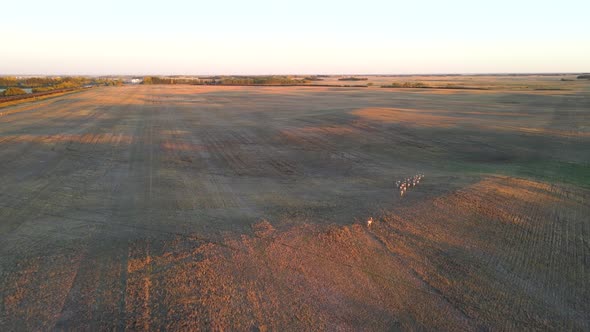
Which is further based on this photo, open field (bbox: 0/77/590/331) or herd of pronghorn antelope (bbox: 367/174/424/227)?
herd of pronghorn antelope (bbox: 367/174/424/227)

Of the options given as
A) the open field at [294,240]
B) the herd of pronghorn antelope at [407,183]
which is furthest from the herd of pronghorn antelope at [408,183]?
the open field at [294,240]

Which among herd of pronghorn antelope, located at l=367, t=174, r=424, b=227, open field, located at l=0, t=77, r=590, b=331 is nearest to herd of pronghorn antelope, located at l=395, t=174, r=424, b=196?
herd of pronghorn antelope, located at l=367, t=174, r=424, b=227

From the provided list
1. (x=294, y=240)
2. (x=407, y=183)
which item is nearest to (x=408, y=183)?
(x=407, y=183)

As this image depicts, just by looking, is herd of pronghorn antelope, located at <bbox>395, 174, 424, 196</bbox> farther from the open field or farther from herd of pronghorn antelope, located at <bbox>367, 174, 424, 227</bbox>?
the open field

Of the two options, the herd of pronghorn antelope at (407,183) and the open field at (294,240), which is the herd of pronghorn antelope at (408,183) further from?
the open field at (294,240)

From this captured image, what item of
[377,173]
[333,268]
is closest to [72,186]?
[333,268]

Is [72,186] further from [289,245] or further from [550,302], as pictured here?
[550,302]
